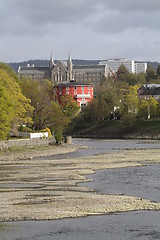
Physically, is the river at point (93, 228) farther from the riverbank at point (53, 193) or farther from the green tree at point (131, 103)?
the green tree at point (131, 103)

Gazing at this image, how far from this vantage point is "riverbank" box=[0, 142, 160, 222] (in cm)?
3334

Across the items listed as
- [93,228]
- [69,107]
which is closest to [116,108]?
[69,107]

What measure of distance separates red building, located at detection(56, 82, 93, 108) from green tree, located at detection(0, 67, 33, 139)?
3408 inches

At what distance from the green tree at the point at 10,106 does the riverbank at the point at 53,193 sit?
14806 mm

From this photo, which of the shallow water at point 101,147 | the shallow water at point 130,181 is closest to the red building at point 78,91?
the shallow water at point 101,147

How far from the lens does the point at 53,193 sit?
40094mm

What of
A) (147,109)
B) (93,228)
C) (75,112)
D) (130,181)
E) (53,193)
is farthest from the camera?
(75,112)

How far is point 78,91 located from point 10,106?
109m

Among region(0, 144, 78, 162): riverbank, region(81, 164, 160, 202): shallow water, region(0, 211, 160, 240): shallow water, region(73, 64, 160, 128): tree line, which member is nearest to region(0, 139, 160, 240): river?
region(0, 211, 160, 240): shallow water

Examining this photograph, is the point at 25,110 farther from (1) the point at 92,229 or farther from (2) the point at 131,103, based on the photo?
(2) the point at 131,103

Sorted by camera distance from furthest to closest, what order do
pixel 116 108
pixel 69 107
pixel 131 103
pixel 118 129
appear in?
pixel 69 107 < pixel 116 108 < pixel 131 103 < pixel 118 129

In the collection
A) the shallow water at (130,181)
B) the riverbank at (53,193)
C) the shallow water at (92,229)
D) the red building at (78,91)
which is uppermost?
the red building at (78,91)

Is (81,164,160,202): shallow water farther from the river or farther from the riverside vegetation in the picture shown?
the riverside vegetation

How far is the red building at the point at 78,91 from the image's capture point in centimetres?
19025
